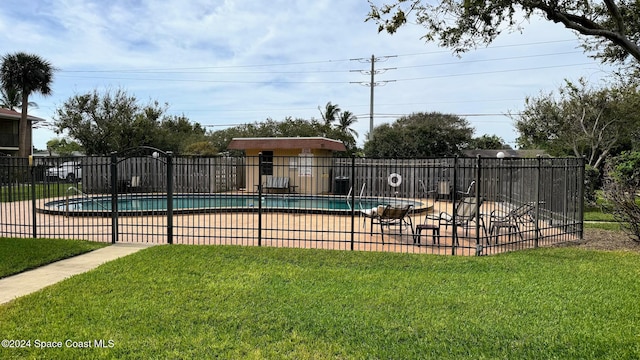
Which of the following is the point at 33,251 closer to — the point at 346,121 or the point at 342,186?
the point at 342,186

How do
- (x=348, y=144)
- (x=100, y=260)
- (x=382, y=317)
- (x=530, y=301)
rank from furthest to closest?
(x=348, y=144) → (x=100, y=260) → (x=530, y=301) → (x=382, y=317)

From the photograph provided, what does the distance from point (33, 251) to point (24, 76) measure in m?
27.7

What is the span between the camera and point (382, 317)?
4.29 m

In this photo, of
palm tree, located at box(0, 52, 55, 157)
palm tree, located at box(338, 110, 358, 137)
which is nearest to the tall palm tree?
palm tree, located at box(338, 110, 358, 137)

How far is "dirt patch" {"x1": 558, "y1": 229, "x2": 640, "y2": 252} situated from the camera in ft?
26.6

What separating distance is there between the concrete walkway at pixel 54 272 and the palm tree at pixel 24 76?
27.4 metres

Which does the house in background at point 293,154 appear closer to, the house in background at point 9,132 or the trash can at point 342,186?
the trash can at point 342,186

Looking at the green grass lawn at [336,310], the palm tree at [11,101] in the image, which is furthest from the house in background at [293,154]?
the palm tree at [11,101]

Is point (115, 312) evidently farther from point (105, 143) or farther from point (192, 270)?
point (105, 143)

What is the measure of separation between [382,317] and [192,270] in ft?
9.92

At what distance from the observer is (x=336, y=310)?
14.6ft

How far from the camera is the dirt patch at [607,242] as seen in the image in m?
8.10

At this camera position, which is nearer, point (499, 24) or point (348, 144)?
Result: point (499, 24)

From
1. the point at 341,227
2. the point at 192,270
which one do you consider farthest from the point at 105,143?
the point at 192,270
